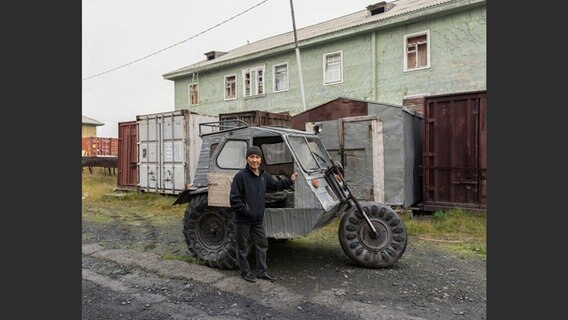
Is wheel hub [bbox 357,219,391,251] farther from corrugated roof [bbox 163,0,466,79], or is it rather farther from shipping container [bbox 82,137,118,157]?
shipping container [bbox 82,137,118,157]

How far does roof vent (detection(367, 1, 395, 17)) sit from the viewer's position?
16.3 m

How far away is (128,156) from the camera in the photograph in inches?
523

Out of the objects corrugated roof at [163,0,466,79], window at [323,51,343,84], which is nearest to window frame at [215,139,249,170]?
corrugated roof at [163,0,466,79]

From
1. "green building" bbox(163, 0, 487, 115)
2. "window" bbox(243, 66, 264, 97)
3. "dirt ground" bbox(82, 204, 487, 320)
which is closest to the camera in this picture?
"dirt ground" bbox(82, 204, 487, 320)

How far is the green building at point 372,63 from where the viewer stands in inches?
495

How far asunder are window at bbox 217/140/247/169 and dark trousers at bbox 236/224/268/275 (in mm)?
932

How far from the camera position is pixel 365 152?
873cm

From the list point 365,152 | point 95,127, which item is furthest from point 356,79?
point 95,127

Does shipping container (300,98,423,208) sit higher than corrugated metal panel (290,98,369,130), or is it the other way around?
corrugated metal panel (290,98,369,130)

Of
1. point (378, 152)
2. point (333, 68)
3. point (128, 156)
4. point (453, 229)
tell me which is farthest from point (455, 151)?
point (128, 156)

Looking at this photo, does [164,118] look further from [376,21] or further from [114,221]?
[376,21]

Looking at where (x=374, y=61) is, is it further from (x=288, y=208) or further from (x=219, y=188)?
(x=219, y=188)

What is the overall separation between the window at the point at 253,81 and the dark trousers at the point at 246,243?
47.1 feet

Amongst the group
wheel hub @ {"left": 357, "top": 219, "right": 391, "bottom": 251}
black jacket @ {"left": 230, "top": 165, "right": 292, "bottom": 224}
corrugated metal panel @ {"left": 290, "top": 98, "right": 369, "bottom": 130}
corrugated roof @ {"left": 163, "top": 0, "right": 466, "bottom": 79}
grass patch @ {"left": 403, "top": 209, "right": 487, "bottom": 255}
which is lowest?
grass patch @ {"left": 403, "top": 209, "right": 487, "bottom": 255}
